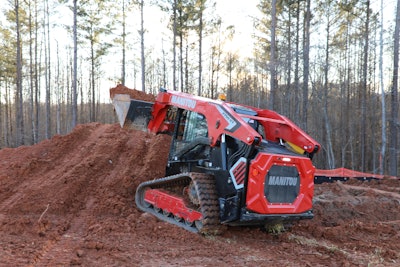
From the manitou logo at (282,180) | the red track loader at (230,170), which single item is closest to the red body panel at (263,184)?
the red track loader at (230,170)

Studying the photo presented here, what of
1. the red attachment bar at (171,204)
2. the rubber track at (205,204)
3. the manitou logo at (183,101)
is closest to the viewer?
the rubber track at (205,204)

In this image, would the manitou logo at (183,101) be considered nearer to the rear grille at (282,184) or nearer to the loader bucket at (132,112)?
the loader bucket at (132,112)

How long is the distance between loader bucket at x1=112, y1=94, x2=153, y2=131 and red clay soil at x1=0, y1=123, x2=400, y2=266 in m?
1.20

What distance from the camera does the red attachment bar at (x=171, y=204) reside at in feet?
20.0

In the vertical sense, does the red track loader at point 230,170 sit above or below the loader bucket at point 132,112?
below

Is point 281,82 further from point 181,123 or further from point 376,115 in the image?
point 181,123

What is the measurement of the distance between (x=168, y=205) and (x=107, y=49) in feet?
77.2

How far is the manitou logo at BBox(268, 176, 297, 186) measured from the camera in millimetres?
5703

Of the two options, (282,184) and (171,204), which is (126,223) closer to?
(171,204)

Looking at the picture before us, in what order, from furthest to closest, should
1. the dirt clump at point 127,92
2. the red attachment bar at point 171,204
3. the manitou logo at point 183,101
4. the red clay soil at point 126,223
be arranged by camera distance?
1. the dirt clump at point 127,92
2. the manitou logo at point 183,101
3. the red attachment bar at point 171,204
4. the red clay soil at point 126,223

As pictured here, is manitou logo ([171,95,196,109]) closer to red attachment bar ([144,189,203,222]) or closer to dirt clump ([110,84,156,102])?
dirt clump ([110,84,156,102])

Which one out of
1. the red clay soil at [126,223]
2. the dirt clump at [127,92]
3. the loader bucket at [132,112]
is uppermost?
the dirt clump at [127,92]

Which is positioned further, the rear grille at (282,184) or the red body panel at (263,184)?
the rear grille at (282,184)

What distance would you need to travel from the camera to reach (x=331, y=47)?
25.3 metres
